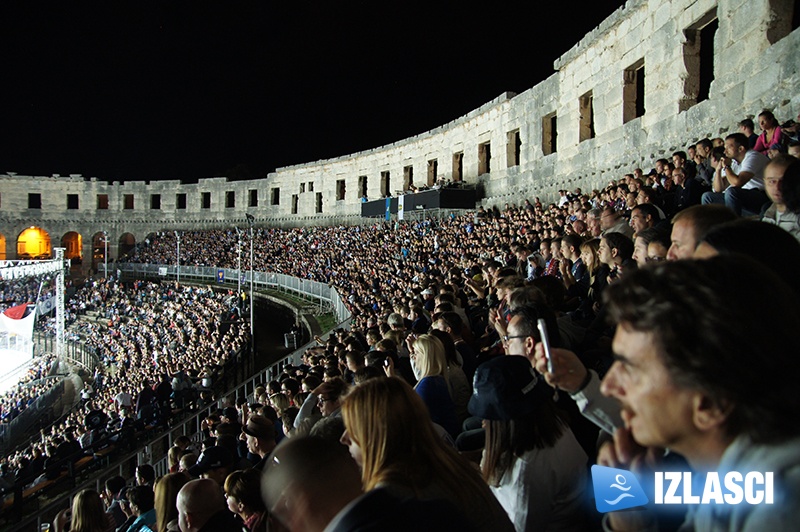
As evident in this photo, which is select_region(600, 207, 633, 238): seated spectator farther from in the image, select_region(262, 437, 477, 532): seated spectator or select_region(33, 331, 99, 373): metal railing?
select_region(33, 331, 99, 373): metal railing

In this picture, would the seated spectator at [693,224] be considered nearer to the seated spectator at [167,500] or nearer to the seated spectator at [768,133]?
the seated spectator at [167,500]

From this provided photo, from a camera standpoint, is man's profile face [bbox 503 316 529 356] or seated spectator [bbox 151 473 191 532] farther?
seated spectator [bbox 151 473 191 532]

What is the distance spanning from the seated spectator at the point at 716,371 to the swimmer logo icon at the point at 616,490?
28cm

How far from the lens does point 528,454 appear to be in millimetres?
2230

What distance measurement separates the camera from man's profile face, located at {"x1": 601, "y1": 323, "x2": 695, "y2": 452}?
124cm

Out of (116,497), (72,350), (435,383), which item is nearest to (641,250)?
(435,383)

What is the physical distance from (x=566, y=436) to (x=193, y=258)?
42.3 meters

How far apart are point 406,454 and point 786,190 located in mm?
2799

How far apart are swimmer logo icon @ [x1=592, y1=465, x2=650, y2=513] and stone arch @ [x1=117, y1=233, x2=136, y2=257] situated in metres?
55.4

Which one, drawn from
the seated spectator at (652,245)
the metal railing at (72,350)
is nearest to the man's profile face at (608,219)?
the seated spectator at (652,245)

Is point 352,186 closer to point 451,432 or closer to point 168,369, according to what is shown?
point 168,369

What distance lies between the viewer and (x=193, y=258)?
135 feet

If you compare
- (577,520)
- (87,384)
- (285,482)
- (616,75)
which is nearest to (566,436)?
(577,520)

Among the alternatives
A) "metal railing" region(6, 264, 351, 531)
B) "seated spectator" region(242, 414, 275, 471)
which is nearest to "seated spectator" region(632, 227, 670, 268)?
"seated spectator" region(242, 414, 275, 471)
